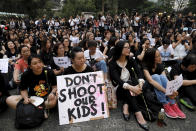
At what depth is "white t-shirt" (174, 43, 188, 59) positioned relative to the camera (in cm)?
550

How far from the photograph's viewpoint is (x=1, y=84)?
3.04 meters

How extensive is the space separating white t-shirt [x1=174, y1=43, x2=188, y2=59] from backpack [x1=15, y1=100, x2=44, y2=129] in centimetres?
498

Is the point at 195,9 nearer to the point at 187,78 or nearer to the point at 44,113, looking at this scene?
the point at 187,78

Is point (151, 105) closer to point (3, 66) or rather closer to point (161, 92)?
point (161, 92)

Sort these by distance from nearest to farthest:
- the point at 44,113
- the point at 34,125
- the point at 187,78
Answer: the point at 34,125
the point at 44,113
the point at 187,78

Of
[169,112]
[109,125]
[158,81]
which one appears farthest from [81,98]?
[169,112]

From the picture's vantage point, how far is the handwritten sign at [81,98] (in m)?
2.57

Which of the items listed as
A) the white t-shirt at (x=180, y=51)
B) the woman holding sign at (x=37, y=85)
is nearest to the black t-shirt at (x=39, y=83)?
the woman holding sign at (x=37, y=85)

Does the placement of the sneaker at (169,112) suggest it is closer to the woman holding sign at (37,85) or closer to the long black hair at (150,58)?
the long black hair at (150,58)

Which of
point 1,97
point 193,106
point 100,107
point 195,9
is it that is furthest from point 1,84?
point 195,9

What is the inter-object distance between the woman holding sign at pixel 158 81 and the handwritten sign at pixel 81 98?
109 centimetres

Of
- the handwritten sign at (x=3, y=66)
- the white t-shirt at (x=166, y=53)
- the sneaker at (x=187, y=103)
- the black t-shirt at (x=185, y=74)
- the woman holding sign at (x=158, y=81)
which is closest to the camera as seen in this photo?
the woman holding sign at (x=158, y=81)

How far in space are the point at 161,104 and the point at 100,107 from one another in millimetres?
1234

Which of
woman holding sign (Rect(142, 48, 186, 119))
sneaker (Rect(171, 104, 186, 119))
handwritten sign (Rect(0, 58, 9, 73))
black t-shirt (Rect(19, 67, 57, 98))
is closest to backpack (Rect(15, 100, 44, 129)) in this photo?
black t-shirt (Rect(19, 67, 57, 98))
